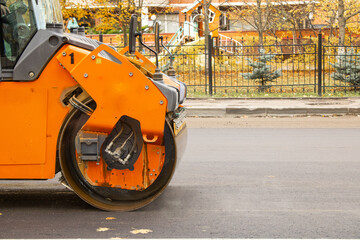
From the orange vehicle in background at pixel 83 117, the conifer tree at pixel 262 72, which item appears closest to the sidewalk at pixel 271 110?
the conifer tree at pixel 262 72

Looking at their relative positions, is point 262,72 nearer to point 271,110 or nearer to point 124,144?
point 271,110

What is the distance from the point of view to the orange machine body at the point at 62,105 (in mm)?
4875

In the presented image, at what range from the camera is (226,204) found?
5500 mm

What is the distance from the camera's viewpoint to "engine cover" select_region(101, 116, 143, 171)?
16.5 feet

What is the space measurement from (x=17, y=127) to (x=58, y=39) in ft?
2.55

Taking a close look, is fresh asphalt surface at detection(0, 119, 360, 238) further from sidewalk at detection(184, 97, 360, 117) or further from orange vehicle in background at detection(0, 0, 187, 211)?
sidewalk at detection(184, 97, 360, 117)

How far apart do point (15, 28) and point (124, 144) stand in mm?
1322

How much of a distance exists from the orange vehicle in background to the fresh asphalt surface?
0.30 m

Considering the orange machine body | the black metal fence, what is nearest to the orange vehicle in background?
the orange machine body

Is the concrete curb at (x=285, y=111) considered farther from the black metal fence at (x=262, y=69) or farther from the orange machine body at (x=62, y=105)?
the orange machine body at (x=62, y=105)

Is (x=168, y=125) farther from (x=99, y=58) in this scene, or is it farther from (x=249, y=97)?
(x=249, y=97)

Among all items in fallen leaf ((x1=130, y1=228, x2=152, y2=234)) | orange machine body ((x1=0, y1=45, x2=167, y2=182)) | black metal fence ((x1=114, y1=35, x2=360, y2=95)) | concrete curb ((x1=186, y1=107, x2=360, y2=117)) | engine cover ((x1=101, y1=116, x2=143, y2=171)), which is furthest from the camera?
black metal fence ((x1=114, y1=35, x2=360, y2=95))

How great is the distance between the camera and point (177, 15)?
47.9m

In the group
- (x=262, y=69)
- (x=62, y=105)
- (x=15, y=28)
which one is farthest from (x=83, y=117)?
(x=262, y=69)
